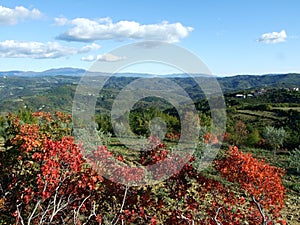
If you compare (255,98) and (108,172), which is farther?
(255,98)

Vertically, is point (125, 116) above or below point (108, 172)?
below

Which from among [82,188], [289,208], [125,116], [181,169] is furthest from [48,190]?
[125,116]

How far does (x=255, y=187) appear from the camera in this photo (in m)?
Result: 10.4

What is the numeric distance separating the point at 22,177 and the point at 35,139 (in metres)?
1.57

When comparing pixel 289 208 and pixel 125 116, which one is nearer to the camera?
pixel 289 208

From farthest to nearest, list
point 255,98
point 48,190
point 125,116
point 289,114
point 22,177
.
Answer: point 255,98, point 289,114, point 125,116, point 22,177, point 48,190

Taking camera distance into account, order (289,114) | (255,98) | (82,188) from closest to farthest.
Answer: (82,188) < (289,114) < (255,98)

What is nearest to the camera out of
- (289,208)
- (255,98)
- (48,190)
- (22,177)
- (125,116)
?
(48,190)

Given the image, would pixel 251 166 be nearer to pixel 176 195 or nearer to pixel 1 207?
pixel 176 195

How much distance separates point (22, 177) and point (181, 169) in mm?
5463

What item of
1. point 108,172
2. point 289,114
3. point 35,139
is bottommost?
point 289,114

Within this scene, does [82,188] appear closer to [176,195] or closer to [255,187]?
[176,195]

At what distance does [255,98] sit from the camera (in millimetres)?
138875

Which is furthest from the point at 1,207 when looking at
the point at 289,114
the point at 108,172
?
the point at 289,114
